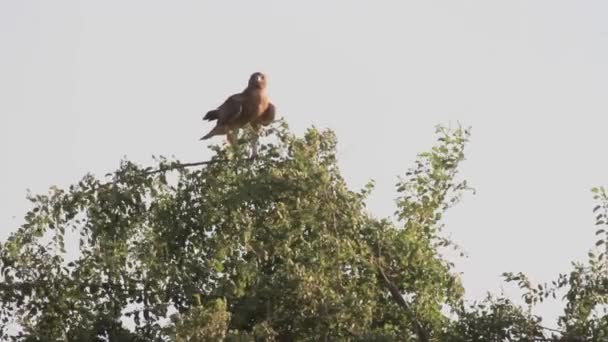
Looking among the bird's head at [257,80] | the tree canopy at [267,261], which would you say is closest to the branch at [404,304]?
the tree canopy at [267,261]

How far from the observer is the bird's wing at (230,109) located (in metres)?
15.8

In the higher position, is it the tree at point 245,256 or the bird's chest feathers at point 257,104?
the bird's chest feathers at point 257,104

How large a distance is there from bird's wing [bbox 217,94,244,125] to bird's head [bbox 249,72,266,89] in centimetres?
32

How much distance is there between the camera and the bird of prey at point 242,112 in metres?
15.8

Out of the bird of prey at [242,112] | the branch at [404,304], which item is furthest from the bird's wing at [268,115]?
the branch at [404,304]

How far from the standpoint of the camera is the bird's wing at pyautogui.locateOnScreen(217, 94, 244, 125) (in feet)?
51.9

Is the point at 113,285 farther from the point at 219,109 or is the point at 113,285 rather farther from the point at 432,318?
the point at 219,109

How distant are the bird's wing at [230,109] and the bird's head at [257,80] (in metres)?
0.32

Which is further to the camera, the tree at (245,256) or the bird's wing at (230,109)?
the bird's wing at (230,109)

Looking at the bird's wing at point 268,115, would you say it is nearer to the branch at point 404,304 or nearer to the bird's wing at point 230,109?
the bird's wing at point 230,109

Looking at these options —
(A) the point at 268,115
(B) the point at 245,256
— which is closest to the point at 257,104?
(A) the point at 268,115

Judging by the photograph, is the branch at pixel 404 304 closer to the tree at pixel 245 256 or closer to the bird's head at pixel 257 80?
the tree at pixel 245 256

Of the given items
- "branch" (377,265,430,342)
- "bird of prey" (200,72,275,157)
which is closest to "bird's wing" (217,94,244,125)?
"bird of prey" (200,72,275,157)

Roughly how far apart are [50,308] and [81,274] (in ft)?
1.05
